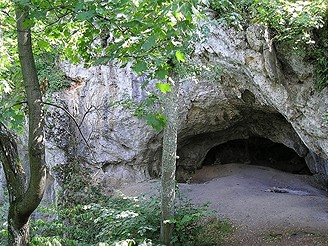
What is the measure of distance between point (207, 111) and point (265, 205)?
12.2ft

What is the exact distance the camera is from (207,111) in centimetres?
1071

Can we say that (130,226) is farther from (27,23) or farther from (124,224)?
(27,23)

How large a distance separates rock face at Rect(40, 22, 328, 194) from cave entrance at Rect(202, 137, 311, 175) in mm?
1787

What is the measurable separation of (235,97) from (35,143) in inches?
292

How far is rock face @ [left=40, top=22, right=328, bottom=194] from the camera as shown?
22.5ft

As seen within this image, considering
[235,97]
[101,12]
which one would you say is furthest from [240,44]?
[101,12]

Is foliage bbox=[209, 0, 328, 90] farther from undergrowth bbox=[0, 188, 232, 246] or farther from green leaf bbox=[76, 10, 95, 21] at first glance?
green leaf bbox=[76, 10, 95, 21]

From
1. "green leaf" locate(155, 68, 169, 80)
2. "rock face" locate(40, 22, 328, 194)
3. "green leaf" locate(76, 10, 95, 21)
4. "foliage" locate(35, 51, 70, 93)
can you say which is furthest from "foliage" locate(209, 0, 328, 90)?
"foliage" locate(35, 51, 70, 93)

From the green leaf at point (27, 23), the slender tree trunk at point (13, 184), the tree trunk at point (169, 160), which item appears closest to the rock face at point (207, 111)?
the tree trunk at point (169, 160)

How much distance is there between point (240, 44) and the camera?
7.30 metres

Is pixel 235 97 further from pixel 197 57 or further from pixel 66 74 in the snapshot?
pixel 66 74

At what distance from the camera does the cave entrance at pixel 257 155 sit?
14.8 meters

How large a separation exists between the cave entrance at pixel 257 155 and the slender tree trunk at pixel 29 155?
11433mm

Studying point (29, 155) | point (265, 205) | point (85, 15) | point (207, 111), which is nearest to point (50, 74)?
point (207, 111)
